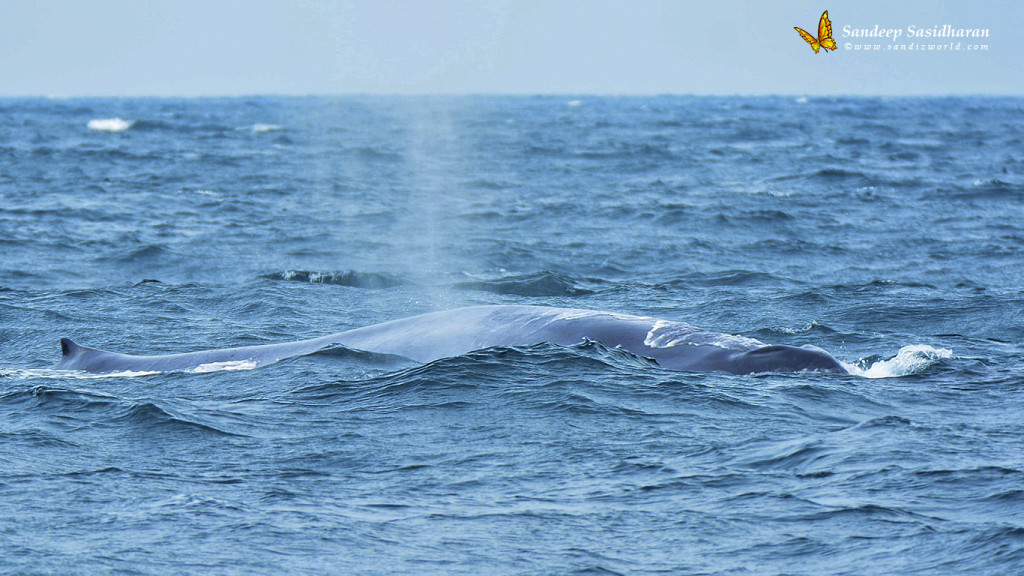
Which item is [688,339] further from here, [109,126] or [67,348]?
[109,126]

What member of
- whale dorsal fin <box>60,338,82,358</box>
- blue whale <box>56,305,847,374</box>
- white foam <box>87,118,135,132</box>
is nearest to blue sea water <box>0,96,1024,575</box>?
blue whale <box>56,305,847,374</box>

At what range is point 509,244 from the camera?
27047 mm

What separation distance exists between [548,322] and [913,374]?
147 inches

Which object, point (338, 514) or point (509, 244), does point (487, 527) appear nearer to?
point (338, 514)

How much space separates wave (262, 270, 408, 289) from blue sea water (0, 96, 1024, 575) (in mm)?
121

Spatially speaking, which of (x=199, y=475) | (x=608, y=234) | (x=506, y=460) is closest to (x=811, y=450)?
(x=506, y=460)

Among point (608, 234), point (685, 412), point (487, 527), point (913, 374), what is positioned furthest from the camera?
point (608, 234)

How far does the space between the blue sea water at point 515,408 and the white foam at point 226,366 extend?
0.15m

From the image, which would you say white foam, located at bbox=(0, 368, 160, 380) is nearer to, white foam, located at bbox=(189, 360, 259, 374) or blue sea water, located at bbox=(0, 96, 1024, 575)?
blue sea water, located at bbox=(0, 96, 1024, 575)

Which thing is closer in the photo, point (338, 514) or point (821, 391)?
point (338, 514)

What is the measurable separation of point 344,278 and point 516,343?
10499 mm

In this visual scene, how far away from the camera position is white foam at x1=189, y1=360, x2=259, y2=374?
42.4 feet

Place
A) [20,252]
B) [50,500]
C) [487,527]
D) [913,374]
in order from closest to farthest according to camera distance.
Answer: [487,527] → [50,500] → [913,374] → [20,252]

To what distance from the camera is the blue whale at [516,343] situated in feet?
37.0
